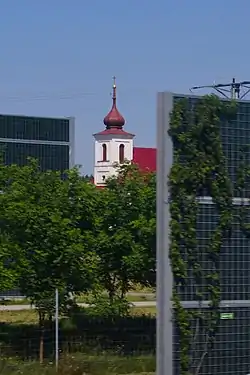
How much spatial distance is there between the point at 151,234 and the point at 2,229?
3488 mm

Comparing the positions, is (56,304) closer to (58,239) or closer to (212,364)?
(58,239)

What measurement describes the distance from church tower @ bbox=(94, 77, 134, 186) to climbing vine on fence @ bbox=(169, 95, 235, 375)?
81.4 meters

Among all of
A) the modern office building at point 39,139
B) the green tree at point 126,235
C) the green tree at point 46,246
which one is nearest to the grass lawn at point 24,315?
the green tree at point 126,235

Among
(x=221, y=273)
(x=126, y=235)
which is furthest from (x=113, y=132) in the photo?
(x=221, y=273)

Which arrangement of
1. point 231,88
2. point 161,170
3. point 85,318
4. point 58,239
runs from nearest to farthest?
point 161,170, point 58,239, point 85,318, point 231,88

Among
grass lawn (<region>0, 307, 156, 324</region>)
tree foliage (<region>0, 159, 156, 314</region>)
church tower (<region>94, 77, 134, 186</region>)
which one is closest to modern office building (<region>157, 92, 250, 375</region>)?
tree foliage (<region>0, 159, 156, 314</region>)

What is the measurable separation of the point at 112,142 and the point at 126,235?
77.5 meters

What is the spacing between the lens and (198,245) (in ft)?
46.3

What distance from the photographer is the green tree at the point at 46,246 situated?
20.5m

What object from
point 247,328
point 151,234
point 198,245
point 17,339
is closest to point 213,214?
point 198,245

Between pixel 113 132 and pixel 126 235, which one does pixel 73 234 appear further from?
pixel 113 132

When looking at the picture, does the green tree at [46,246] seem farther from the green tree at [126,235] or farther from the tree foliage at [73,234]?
the green tree at [126,235]

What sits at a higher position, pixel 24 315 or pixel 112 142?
pixel 112 142

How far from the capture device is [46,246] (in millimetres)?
20516
